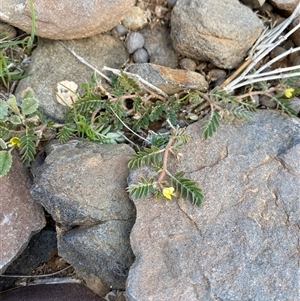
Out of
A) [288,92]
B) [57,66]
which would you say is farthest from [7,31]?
[288,92]

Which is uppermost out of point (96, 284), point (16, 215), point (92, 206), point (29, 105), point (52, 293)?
point (29, 105)

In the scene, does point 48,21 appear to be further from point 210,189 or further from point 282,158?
point 282,158

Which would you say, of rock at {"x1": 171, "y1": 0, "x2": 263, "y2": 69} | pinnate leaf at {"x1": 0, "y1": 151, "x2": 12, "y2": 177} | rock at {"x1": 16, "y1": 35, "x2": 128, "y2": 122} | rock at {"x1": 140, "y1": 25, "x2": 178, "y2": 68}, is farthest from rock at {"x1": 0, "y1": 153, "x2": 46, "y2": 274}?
rock at {"x1": 171, "y1": 0, "x2": 263, "y2": 69}

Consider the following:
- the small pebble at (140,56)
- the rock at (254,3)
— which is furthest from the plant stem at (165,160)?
the rock at (254,3)

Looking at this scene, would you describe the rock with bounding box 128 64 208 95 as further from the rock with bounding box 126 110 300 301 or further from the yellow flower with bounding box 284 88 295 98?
the yellow flower with bounding box 284 88 295 98

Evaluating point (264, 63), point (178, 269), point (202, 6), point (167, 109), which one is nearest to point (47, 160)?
point (167, 109)

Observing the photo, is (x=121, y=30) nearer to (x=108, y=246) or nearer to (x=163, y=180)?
(x=163, y=180)

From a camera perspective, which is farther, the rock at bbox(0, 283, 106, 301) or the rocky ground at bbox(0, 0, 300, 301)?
the rock at bbox(0, 283, 106, 301)
